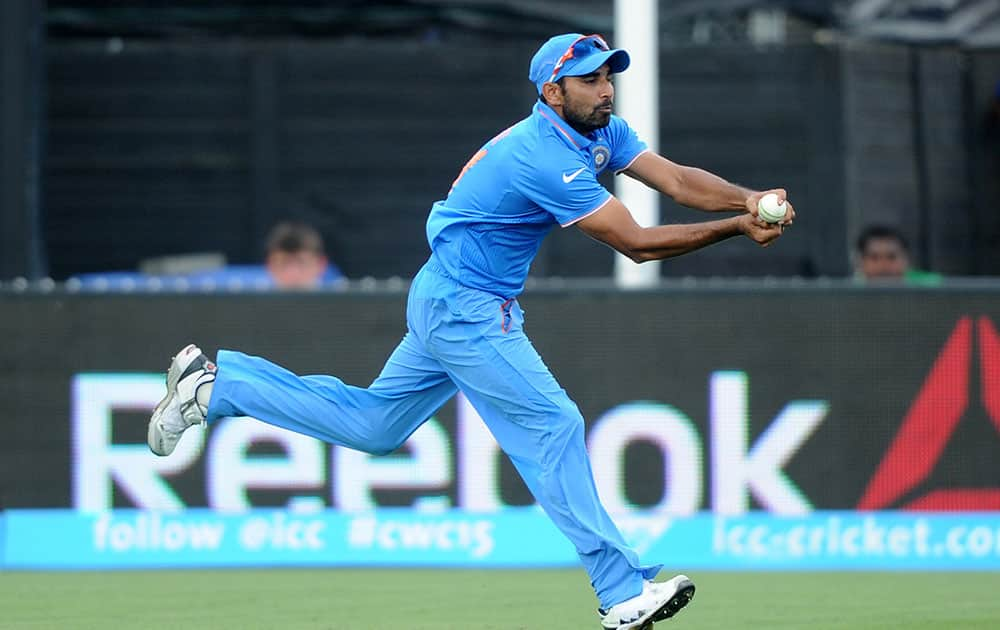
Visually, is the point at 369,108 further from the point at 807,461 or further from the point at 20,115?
the point at 807,461

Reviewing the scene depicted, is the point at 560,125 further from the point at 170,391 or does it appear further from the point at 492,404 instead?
the point at 170,391

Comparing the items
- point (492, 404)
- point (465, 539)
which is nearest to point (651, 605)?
point (492, 404)

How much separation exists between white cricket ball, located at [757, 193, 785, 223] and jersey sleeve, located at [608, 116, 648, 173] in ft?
3.09

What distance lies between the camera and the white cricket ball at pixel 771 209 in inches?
263

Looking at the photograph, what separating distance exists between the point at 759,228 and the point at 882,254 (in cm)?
526

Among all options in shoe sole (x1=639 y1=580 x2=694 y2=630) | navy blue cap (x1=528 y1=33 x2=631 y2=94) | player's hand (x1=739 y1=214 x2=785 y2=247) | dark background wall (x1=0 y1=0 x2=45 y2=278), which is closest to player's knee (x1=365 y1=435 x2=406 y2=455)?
shoe sole (x1=639 y1=580 x2=694 y2=630)

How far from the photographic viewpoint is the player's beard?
280 inches

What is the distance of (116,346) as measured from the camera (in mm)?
10234

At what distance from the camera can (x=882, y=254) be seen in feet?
38.8

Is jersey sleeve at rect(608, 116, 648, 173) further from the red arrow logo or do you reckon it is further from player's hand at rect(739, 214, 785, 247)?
the red arrow logo

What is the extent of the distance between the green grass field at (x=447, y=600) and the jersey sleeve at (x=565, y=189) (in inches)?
71.8

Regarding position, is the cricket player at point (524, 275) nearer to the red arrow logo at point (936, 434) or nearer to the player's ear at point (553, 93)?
the player's ear at point (553, 93)

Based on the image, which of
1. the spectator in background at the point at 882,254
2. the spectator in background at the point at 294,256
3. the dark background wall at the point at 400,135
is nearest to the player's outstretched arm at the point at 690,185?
the spectator in background at the point at 294,256

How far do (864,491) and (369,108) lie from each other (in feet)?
16.0
